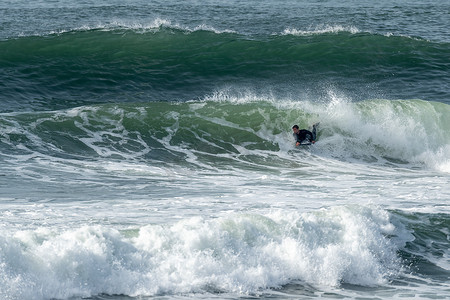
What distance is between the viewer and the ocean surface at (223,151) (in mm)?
10883

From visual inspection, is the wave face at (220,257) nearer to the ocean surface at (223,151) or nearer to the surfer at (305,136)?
the ocean surface at (223,151)

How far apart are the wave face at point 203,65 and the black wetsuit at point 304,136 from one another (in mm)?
4931

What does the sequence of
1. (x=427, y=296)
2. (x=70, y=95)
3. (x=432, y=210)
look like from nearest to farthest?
(x=427, y=296) → (x=432, y=210) → (x=70, y=95)

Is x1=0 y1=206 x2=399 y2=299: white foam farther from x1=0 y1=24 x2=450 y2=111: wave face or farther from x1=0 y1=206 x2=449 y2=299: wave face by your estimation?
x1=0 y1=24 x2=450 y2=111: wave face

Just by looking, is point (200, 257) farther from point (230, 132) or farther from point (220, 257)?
point (230, 132)

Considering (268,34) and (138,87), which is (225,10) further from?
(138,87)

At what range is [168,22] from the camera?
32906mm

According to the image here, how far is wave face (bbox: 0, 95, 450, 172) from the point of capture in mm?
18109

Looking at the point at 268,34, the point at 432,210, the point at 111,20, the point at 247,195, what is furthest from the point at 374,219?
the point at 111,20

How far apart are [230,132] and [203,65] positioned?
7644 mm

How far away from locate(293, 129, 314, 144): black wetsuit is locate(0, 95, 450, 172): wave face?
42cm

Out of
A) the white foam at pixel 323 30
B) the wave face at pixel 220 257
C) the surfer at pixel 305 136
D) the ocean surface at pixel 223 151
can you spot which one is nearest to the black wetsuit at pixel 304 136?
the surfer at pixel 305 136

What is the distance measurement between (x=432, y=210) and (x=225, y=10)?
2398 centimetres

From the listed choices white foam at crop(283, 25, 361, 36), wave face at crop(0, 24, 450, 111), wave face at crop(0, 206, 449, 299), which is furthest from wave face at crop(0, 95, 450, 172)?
white foam at crop(283, 25, 361, 36)
